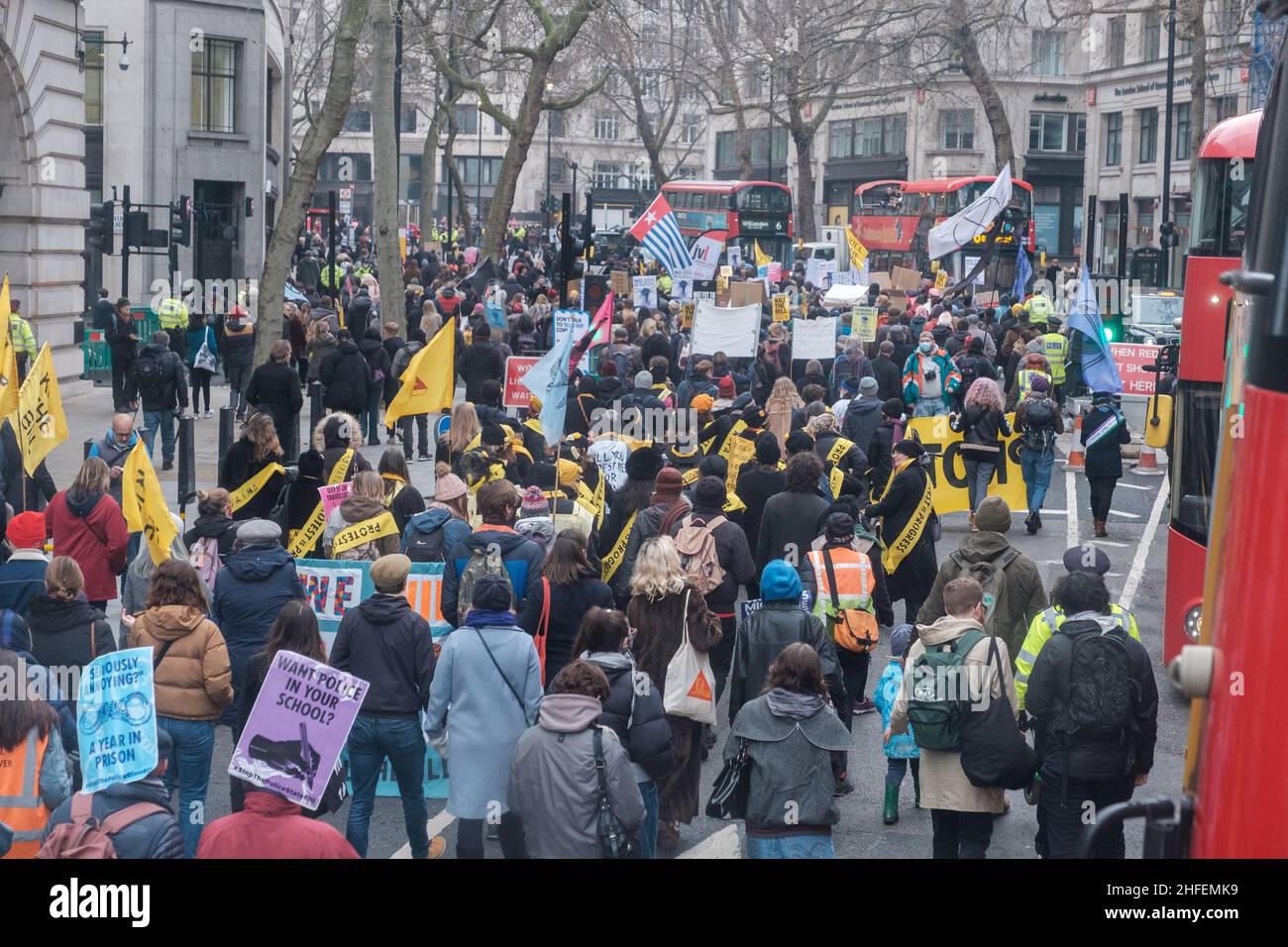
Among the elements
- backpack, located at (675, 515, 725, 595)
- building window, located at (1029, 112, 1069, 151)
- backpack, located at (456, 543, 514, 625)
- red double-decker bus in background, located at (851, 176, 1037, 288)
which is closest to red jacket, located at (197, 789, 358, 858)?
backpack, located at (456, 543, 514, 625)

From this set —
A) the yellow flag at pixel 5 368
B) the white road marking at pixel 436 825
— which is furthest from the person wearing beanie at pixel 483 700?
the yellow flag at pixel 5 368

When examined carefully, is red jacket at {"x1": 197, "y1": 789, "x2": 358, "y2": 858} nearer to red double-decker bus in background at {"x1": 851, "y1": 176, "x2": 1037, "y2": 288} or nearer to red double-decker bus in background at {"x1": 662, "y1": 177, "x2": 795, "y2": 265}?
red double-decker bus in background at {"x1": 851, "y1": 176, "x2": 1037, "y2": 288}

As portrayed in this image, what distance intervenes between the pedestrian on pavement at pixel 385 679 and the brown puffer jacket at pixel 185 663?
521 millimetres

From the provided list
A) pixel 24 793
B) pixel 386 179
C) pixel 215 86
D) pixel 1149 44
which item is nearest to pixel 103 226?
pixel 386 179

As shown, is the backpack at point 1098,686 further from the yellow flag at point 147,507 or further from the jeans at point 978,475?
the jeans at point 978,475

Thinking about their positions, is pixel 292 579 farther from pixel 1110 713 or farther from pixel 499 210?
pixel 499 210

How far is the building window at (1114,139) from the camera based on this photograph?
2564 inches

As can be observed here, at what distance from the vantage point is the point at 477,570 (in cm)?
870

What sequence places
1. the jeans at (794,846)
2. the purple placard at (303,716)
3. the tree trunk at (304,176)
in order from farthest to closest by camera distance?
1. the tree trunk at (304,176)
2. the jeans at (794,846)
3. the purple placard at (303,716)

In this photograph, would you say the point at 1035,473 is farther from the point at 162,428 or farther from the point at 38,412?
the point at 38,412

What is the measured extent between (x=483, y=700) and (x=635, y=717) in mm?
657

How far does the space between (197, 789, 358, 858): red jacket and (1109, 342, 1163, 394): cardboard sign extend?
17.0 meters
